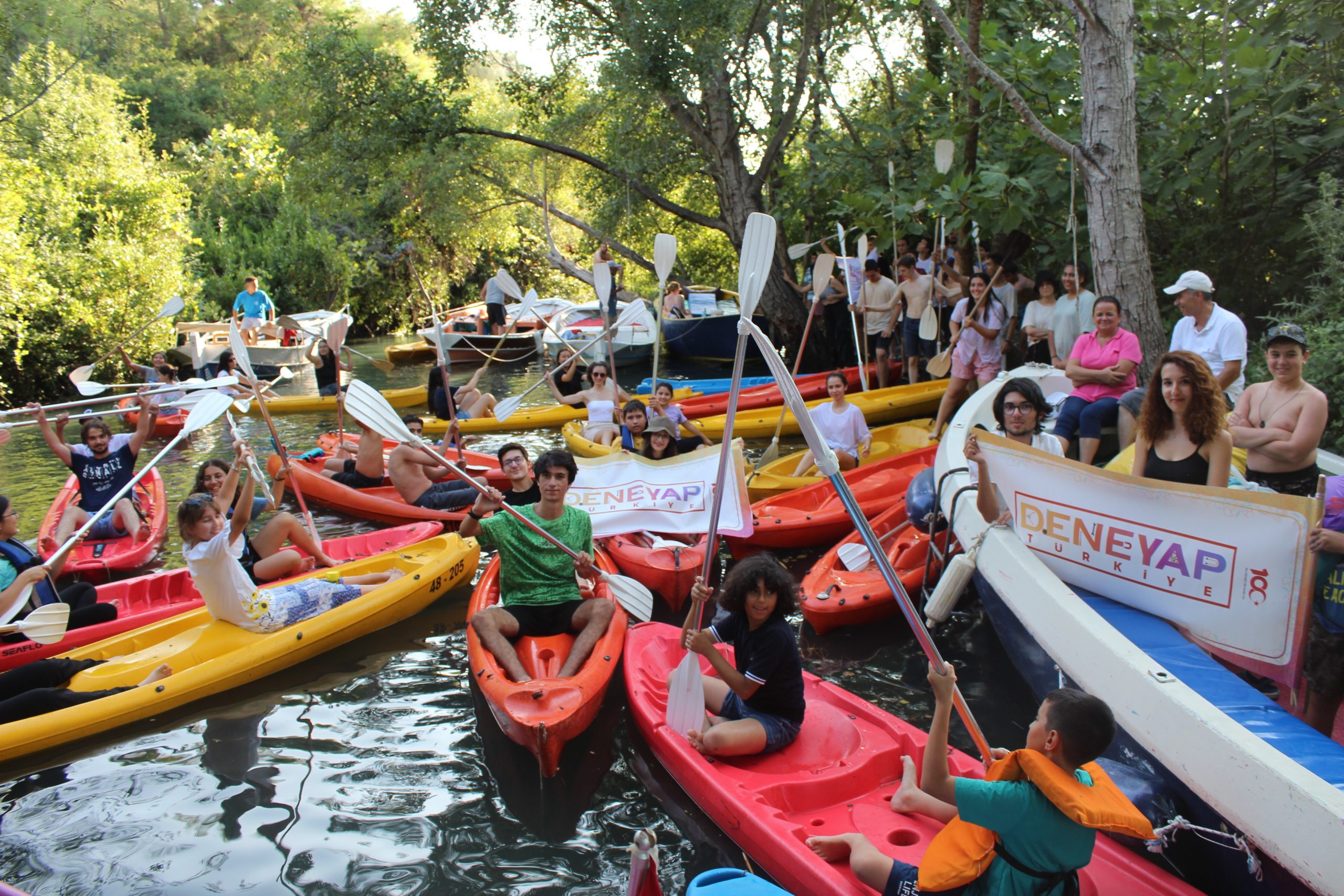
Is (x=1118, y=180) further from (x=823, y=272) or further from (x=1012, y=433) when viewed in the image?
(x=1012, y=433)

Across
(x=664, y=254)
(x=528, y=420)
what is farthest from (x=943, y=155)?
(x=528, y=420)

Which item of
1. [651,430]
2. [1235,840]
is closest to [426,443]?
[651,430]

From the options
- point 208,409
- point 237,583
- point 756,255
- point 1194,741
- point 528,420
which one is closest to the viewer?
point 1194,741

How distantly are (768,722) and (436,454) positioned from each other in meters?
2.41

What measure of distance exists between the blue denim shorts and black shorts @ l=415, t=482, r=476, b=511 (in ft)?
15.4

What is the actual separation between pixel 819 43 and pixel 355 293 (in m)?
17.7

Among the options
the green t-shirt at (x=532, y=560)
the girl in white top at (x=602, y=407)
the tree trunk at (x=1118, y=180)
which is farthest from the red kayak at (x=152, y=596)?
the tree trunk at (x=1118, y=180)

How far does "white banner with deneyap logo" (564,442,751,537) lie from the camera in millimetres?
6289

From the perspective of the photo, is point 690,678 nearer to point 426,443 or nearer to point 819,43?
Answer: point 426,443

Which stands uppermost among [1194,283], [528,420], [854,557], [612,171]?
[612,171]

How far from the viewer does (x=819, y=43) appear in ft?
51.5

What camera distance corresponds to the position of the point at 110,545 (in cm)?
729

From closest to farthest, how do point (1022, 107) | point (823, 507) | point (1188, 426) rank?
point (1188, 426) → point (823, 507) → point (1022, 107)

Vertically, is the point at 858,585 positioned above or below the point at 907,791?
above
